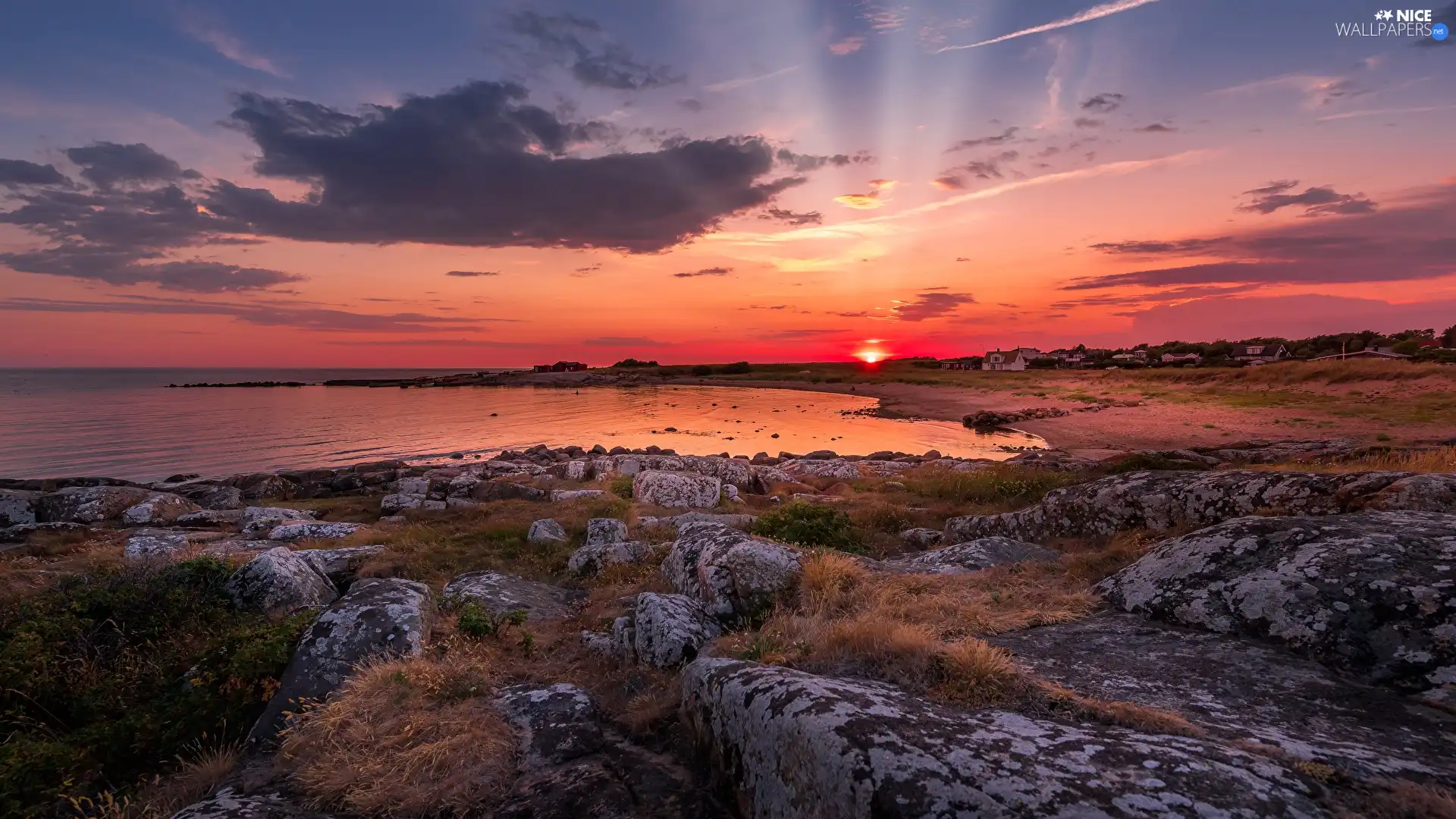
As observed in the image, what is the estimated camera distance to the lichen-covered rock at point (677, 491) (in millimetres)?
20469

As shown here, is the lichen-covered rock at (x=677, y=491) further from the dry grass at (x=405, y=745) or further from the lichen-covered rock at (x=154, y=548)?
the dry grass at (x=405, y=745)

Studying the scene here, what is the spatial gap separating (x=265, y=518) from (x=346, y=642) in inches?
630

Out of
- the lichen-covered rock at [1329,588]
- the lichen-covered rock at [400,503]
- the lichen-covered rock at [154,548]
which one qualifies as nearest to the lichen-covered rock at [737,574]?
the lichen-covered rock at [1329,588]

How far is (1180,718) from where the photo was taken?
13.9ft

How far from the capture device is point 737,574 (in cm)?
912

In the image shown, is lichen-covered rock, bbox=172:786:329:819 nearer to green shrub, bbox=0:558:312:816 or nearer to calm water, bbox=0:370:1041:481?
green shrub, bbox=0:558:312:816

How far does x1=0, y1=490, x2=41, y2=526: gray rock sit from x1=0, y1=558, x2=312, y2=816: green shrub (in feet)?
64.7

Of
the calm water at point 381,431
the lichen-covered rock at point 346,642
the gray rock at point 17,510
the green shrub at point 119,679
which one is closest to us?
the green shrub at point 119,679

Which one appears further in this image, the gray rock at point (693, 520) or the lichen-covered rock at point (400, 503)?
the lichen-covered rock at point (400, 503)

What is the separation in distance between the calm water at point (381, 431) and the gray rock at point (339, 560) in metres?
30.8

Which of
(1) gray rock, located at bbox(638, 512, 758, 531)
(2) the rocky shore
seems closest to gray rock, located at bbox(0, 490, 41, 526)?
(2) the rocky shore

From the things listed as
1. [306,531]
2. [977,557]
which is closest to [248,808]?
[977,557]

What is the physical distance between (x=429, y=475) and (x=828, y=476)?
69.5ft

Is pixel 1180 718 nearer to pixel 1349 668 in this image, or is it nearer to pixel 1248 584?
pixel 1349 668
